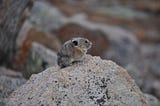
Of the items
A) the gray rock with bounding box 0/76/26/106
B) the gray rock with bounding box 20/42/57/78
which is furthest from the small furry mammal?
the gray rock with bounding box 20/42/57/78

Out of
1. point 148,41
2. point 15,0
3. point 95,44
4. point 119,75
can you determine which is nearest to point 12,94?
point 119,75

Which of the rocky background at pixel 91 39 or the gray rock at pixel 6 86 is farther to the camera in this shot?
the rocky background at pixel 91 39

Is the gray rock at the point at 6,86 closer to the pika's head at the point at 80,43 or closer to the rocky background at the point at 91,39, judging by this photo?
the rocky background at the point at 91,39

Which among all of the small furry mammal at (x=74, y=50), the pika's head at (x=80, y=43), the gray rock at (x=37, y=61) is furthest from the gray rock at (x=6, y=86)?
the gray rock at (x=37, y=61)

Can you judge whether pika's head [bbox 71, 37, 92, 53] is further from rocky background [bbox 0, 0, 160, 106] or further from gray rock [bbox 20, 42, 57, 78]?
gray rock [bbox 20, 42, 57, 78]

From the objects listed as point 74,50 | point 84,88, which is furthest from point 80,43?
point 84,88

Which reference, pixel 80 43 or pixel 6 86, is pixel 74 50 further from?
pixel 6 86
